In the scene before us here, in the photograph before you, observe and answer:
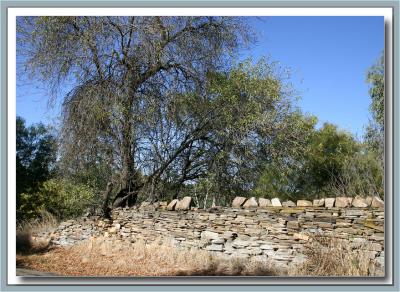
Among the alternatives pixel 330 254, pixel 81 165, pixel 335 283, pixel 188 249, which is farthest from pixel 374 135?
pixel 81 165

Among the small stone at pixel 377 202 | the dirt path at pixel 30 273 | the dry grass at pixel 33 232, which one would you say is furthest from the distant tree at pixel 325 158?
the dry grass at pixel 33 232

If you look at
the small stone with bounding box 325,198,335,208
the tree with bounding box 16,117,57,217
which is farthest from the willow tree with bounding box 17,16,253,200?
the small stone with bounding box 325,198,335,208

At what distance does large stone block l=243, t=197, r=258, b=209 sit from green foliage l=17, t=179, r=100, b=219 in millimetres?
2858

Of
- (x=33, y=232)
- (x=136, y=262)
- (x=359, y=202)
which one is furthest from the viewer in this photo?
(x=33, y=232)

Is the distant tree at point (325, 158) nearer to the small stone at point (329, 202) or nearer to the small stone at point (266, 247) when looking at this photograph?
the small stone at point (329, 202)

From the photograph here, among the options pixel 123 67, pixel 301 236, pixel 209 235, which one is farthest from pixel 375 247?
pixel 123 67

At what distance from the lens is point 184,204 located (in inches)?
306

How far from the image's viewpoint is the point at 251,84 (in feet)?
26.3

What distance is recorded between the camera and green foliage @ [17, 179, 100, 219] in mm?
7750

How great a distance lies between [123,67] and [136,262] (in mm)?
3313

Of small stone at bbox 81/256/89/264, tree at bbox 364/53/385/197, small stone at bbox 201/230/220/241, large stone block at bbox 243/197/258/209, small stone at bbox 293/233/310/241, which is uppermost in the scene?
tree at bbox 364/53/385/197

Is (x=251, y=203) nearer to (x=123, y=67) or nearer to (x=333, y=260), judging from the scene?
(x=333, y=260)

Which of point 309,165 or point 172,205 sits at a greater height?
point 309,165

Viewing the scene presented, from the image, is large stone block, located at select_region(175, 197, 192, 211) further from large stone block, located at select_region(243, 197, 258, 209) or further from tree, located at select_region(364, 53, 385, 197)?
tree, located at select_region(364, 53, 385, 197)
